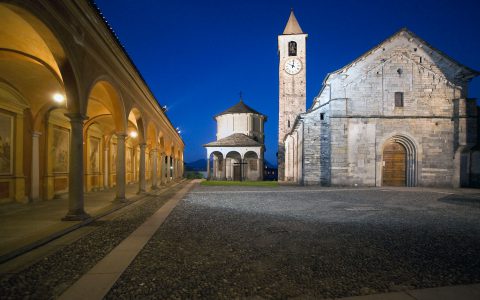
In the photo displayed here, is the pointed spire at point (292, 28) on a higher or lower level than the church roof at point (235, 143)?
higher

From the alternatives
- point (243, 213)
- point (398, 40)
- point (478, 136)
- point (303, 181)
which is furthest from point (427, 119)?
point (243, 213)

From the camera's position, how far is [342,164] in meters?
19.8

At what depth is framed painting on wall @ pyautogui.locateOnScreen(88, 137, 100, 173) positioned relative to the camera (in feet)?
49.2

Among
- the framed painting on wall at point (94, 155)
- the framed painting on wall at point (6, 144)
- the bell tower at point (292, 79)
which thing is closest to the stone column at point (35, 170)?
the framed painting on wall at point (6, 144)

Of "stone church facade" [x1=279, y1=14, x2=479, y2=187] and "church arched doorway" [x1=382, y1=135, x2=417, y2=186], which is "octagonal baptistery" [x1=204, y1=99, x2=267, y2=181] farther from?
"church arched doorway" [x1=382, y1=135, x2=417, y2=186]

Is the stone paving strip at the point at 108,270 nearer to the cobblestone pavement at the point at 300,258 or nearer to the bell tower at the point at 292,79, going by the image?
the cobblestone pavement at the point at 300,258

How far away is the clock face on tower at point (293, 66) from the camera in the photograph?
31.0 meters

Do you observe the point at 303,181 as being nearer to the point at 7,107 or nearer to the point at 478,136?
the point at 478,136

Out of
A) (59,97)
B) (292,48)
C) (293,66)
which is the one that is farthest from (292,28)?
(59,97)

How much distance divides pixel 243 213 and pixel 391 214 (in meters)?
4.86

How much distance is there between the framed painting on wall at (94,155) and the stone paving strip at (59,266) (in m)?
10.4

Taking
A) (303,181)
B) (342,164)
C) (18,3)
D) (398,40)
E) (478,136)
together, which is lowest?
(303,181)

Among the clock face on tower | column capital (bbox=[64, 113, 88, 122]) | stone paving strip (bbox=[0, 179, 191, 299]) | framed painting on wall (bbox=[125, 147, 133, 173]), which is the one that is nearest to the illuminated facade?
column capital (bbox=[64, 113, 88, 122])

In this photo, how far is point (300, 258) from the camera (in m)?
4.05
